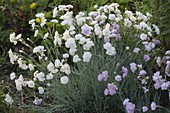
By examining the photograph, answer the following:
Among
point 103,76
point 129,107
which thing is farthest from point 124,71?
point 129,107

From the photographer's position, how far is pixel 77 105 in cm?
346

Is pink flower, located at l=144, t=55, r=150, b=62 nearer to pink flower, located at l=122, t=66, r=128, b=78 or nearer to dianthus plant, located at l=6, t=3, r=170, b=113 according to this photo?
dianthus plant, located at l=6, t=3, r=170, b=113

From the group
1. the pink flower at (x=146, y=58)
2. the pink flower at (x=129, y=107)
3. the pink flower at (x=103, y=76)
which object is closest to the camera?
the pink flower at (x=129, y=107)

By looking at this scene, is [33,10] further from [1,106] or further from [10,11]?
[1,106]

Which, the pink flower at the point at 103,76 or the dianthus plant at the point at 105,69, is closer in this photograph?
the pink flower at the point at 103,76

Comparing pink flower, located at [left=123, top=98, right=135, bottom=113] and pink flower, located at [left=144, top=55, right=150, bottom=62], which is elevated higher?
pink flower, located at [left=144, top=55, right=150, bottom=62]

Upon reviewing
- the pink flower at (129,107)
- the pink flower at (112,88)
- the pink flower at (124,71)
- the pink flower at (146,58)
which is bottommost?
the pink flower at (129,107)

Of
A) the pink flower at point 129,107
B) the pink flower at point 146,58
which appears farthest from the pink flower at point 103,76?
the pink flower at point 146,58

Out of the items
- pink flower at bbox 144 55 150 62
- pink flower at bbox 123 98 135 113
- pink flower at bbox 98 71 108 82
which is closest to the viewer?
pink flower at bbox 123 98 135 113

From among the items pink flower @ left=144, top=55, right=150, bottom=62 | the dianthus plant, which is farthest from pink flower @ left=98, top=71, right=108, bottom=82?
pink flower @ left=144, top=55, right=150, bottom=62

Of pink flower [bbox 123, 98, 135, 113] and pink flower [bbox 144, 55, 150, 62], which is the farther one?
pink flower [bbox 144, 55, 150, 62]

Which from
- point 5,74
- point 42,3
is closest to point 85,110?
point 5,74

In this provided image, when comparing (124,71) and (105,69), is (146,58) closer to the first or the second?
(124,71)

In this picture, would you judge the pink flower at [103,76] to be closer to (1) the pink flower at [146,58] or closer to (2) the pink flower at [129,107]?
(2) the pink flower at [129,107]
